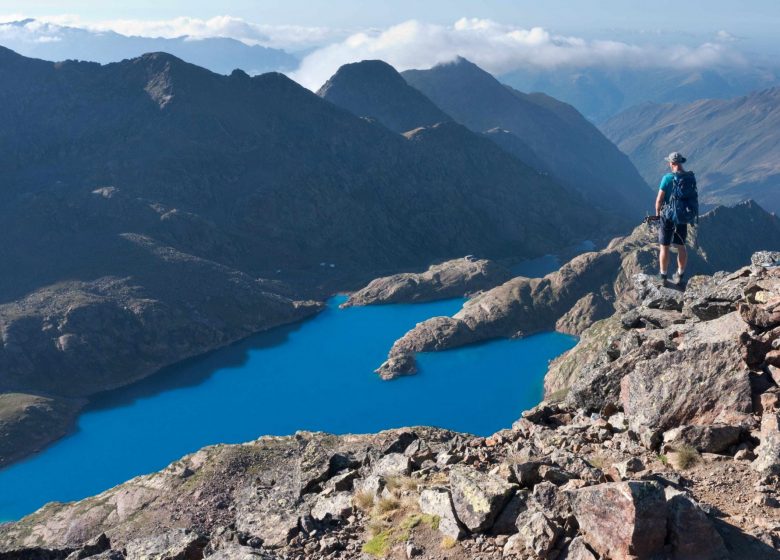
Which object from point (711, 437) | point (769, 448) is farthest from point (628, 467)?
point (769, 448)

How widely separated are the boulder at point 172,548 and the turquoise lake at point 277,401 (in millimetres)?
58504

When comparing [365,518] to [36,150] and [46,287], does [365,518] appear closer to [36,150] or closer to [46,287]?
[46,287]

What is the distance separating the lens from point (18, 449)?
268 feet

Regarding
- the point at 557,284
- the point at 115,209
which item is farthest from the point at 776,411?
the point at 115,209

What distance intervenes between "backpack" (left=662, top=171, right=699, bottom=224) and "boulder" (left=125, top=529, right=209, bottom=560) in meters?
16.4

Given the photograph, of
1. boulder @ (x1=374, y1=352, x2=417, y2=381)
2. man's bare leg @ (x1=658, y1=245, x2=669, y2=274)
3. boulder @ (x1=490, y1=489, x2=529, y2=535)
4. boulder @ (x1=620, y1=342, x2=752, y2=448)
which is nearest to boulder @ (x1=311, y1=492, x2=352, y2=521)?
boulder @ (x1=490, y1=489, x2=529, y2=535)

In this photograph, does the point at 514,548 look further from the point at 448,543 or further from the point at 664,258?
the point at 664,258

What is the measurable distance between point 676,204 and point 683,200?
0.25 metres

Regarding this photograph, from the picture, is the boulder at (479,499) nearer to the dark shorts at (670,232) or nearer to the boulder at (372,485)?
the boulder at (372,485)

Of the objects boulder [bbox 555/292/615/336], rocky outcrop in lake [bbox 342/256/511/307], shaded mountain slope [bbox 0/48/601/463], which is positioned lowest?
boulder [bbox 555/292/615/336]

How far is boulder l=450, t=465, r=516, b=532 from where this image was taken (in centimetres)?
1246

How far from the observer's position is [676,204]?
21.8 meters

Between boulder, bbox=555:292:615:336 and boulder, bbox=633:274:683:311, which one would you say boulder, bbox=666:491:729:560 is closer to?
boulder, bbox=633:274:683:311

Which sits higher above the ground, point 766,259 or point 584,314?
point 766,259
